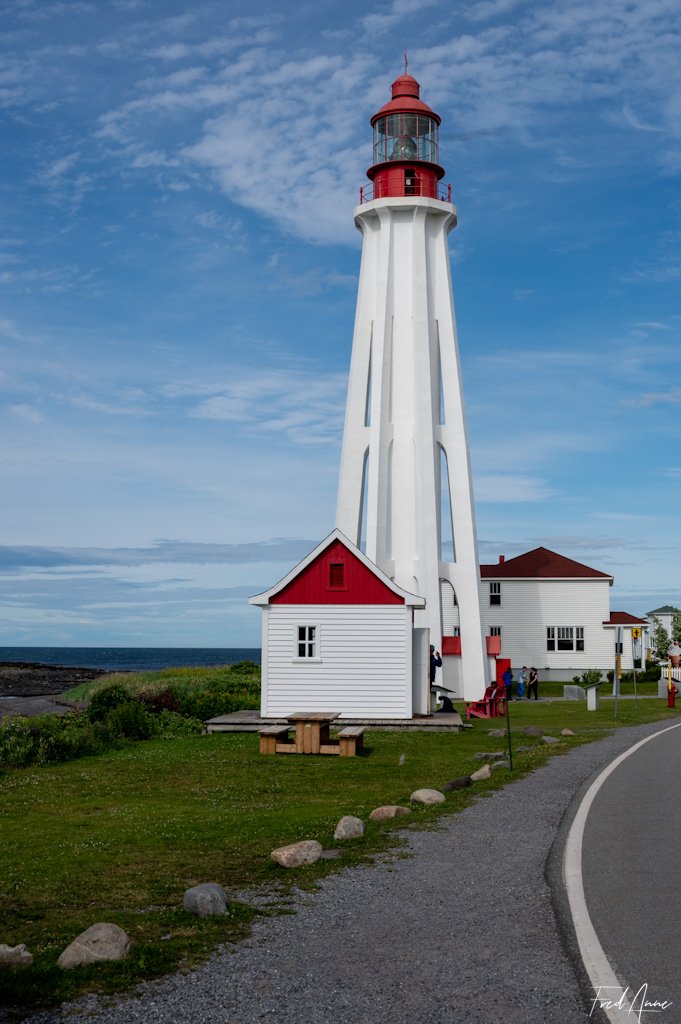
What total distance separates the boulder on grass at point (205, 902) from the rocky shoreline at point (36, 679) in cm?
6127

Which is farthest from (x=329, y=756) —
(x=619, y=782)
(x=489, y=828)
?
(x=489, y=828)

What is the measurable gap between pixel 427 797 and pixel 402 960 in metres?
7.50

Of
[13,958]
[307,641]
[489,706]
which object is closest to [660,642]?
[489,706]

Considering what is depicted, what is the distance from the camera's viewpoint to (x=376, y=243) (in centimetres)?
4134

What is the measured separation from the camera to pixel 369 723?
94.8ft

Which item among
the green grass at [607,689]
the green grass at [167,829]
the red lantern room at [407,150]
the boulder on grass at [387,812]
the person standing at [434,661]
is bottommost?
the green grass at [167,829]

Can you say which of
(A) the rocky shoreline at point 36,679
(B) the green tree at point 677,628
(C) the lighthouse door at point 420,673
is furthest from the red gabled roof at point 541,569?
(A) the rocky shoreline at point 36,679

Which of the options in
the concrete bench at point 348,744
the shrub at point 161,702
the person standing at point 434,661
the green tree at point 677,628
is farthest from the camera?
the green tree at point 677,628

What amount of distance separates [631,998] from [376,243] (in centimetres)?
3739

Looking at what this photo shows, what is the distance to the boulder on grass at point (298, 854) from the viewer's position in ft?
35.1

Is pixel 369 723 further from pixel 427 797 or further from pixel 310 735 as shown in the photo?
pixel 427 797

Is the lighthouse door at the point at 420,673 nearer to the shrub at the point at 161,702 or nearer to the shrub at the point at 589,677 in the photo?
the shrub at the point at 161,702

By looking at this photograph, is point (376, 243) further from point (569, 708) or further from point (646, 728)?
point (646, 728)

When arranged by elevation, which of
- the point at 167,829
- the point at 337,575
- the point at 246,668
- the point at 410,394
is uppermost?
the point at 410,394
